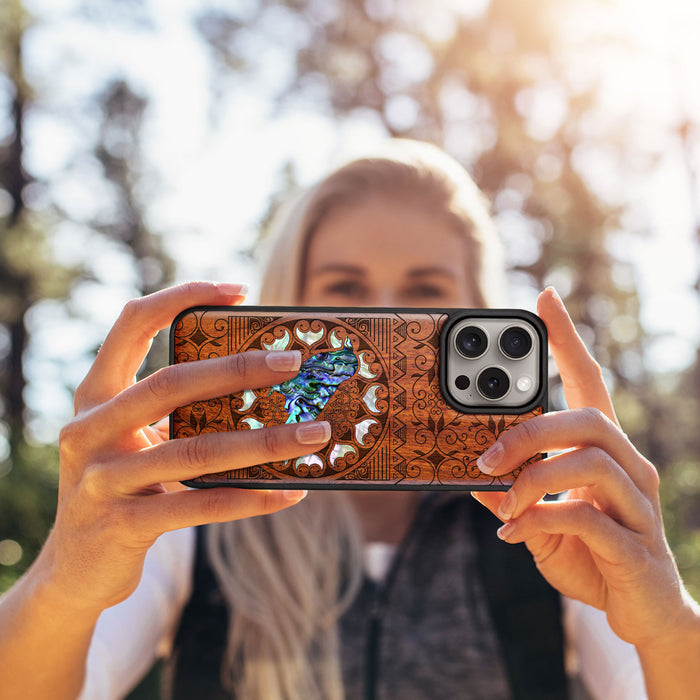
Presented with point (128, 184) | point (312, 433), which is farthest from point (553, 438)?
point (128, 184)

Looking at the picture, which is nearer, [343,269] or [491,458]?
[491,458]

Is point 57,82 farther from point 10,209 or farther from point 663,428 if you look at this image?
point 663,428

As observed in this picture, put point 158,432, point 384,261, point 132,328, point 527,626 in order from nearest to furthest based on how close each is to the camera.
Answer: point 132,328 → point 158,432 → point 527,626 → point 384,261

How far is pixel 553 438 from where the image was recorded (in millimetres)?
1212

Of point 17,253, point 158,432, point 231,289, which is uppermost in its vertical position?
point 17,253

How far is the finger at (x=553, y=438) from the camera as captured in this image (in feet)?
3.97

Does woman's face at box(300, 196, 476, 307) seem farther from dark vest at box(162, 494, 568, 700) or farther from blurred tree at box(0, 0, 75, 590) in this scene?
blurred tree at box(0, 0, 75, 590)

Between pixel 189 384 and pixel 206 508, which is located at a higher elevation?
pixel 189 384

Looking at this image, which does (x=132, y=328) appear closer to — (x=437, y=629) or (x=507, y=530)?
(x=507, y=530)

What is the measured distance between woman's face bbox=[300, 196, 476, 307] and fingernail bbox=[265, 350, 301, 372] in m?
1.19

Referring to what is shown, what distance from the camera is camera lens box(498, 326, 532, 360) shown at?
1.35 meters

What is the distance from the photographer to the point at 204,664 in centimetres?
218

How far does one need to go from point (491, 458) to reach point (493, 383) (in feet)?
0.61

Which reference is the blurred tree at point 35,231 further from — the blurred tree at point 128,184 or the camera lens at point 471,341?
the camera lens at point 471,341
